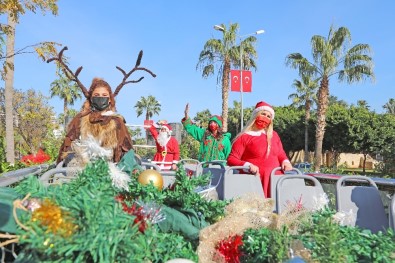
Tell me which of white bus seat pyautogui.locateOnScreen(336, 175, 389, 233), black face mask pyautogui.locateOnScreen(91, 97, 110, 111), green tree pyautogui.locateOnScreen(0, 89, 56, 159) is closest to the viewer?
white bus seat pyautogui.locateOnScreen(336, 175, 389, 233)

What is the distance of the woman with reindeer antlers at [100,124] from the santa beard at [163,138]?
571cm

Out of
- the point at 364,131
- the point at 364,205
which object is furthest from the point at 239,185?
the point at 364,131

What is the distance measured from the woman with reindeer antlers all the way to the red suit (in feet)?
5.50

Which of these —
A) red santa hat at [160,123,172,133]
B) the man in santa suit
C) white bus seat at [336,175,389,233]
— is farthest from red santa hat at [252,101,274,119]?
red santa hat at [160,123,172,133]

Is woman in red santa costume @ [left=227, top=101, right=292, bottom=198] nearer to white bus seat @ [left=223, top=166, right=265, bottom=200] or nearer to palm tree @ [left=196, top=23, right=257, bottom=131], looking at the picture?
white bus seat @ [left=223, top=166, right=265, bottom=200]

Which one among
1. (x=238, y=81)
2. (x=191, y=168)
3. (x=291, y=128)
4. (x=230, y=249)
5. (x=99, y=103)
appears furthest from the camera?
(x=291, y=128)

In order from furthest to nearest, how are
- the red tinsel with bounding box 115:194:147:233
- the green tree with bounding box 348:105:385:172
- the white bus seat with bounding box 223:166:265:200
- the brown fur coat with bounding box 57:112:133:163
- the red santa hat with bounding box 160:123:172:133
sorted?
the green tree with bounding box 348:105:385:172 < the red santa hat with bounding box 160:123:172:133 < the white bus seat with bounding box 223:166:265:200 < the brown fur coat with bounding box 57:112:133:163 < the red tinsel with bounding box 115:194:147:233

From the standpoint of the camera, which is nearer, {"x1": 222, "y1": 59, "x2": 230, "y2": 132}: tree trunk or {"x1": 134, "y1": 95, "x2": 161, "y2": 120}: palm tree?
{"x1": 222, "y1": 59, "x2": 230, "y2": 132}: tree trunk

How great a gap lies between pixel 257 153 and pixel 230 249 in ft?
12.1

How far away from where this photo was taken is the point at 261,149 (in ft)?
17.7

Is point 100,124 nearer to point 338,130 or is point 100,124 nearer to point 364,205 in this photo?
point 364,205

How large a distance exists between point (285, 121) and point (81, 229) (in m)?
49.2

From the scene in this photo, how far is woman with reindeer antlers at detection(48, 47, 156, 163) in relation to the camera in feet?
11.8

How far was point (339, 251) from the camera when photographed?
4.81 ft
